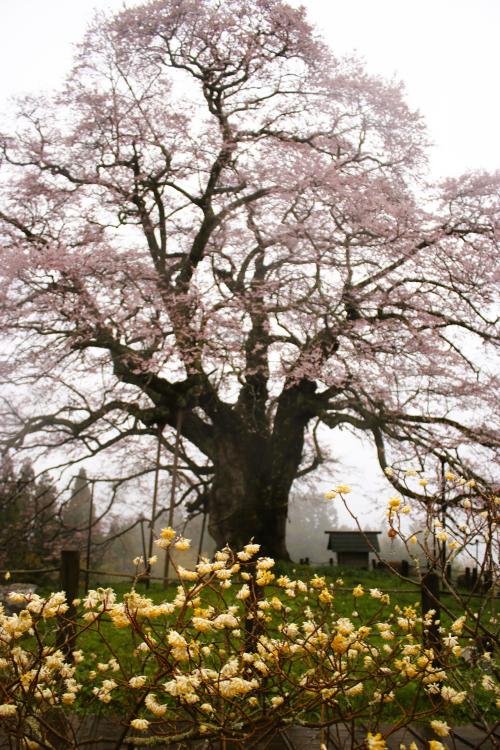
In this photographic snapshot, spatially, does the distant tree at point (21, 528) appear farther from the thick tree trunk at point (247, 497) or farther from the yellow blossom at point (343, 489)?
the yellow blossom at point (343, 489)

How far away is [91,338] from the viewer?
34.6ft

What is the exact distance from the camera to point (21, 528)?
→ 11.8 meters

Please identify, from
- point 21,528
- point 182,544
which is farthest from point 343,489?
point 21,528

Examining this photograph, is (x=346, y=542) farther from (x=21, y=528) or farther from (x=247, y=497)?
(x=21, y=528)

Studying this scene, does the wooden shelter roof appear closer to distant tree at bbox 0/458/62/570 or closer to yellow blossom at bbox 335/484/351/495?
distant tree at bbox 0/458/62/570

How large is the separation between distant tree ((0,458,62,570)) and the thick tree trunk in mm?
3112

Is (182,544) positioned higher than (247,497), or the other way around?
(247,497)

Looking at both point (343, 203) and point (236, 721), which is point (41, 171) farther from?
point (236, 721)

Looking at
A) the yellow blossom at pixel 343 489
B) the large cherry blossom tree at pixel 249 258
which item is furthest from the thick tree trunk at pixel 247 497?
the yellow blossom at pixel 343 489

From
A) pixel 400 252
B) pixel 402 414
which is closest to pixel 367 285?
pixel 400 252

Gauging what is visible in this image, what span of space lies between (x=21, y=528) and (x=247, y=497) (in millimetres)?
4455

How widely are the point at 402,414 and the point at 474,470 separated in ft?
6.23

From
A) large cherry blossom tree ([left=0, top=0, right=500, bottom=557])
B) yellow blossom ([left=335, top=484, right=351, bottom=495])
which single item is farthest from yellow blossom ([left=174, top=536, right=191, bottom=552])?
large cherry blossom tree ([left=0, top=0, right=500, bottom=557])

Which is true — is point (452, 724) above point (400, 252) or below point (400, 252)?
below
